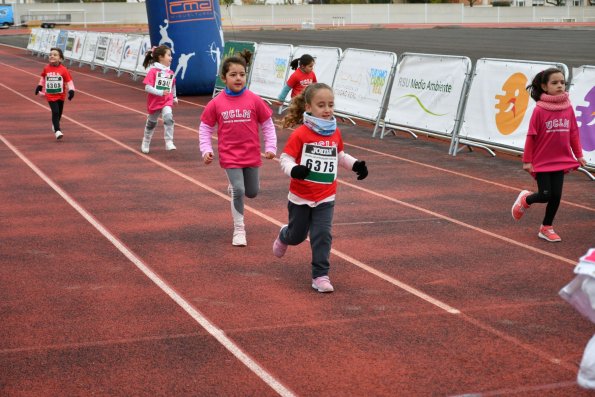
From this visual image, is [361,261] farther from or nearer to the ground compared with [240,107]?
nearer to the ground

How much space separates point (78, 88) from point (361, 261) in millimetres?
22858

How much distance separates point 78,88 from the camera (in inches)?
1190

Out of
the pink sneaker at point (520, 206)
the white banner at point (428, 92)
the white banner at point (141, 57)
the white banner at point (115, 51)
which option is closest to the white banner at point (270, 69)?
the white banner at point (428, 92)

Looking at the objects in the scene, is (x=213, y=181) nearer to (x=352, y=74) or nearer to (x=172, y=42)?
(x=352, y=74)

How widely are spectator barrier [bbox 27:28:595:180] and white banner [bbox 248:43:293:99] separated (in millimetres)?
30

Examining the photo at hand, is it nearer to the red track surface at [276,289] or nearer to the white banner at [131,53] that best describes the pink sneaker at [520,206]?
the red track surface at [276,289]

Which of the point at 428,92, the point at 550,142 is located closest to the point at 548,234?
the point at 550,142

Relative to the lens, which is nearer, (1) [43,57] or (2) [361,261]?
(2) [361,261]


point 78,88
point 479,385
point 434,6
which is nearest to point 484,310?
point 479,385

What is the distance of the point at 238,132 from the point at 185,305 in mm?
2612

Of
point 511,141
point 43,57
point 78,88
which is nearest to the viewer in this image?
point 511,141

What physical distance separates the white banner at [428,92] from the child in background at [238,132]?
6.89 metres

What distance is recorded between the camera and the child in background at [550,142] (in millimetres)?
9664

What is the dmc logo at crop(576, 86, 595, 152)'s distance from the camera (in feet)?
42.4
